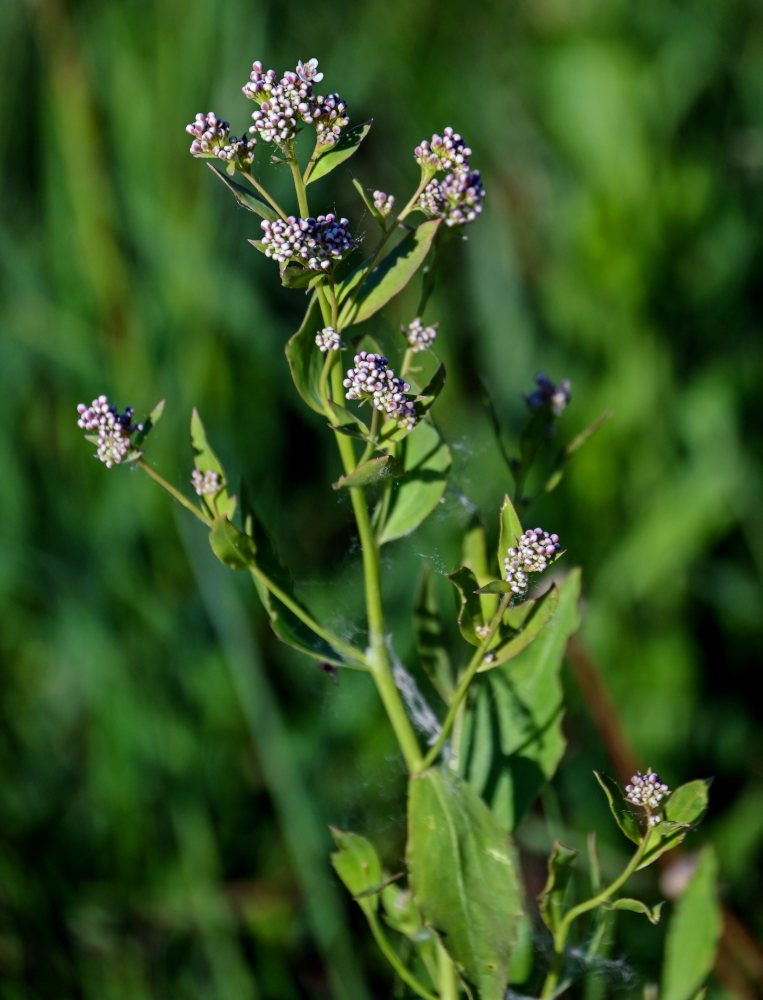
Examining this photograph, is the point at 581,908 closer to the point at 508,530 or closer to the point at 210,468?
the point at 508,530

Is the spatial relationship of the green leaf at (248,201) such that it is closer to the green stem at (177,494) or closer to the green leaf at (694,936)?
the green stem at (177,494)

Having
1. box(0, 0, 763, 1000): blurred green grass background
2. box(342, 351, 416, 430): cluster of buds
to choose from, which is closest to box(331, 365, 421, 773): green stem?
box(342, 351, 416, 430): cluster of buds

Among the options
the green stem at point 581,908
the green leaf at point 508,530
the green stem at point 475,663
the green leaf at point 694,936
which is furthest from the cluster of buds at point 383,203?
the green leaf at point 694,936

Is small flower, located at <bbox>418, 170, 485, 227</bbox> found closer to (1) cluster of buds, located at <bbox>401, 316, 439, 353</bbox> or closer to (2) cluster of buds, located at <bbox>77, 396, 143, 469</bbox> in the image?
(1) cluster of buds, located at <bbox>401, 316, 439, 353</bbox>

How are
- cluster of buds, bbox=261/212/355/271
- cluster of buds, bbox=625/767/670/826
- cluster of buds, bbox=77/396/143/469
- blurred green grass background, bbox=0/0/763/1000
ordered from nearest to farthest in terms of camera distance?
1. cluster of buds, bbox=261/212/355/271
2. cluster of buds, bbox=625/767/670/826
3. cluster of buds, bbox=77/396/143/469
4. blurred green grass background, bbox=0/0/763/1000

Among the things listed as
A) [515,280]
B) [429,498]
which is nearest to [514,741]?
[429,498]
